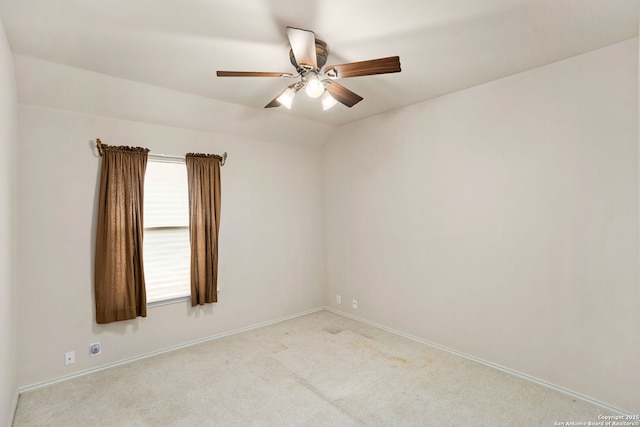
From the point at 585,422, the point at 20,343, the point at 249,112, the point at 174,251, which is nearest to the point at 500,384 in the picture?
the point at 585,422

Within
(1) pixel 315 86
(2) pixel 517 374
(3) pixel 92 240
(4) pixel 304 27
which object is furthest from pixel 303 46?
(2) pixel 517 374

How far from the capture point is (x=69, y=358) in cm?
295

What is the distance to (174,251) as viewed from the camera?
3.62m

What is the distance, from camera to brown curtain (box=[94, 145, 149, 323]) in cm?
307

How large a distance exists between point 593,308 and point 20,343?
4626mm

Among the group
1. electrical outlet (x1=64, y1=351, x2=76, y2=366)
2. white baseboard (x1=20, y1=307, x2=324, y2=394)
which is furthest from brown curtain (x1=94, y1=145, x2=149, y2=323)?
white baseboard (x1=20, y1=307, x2=324, y2=394)

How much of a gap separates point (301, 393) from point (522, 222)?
2398 millimetres

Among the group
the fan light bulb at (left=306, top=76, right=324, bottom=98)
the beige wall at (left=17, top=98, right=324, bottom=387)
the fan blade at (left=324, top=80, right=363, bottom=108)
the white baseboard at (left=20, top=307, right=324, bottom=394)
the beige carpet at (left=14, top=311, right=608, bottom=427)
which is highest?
the fan blade at (left=324, top=80, right=363, bottom=108)

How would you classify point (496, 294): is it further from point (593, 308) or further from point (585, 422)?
point (585, 422)

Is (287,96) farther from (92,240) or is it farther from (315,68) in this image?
(92,240)

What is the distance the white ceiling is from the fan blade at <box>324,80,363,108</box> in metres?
0.25

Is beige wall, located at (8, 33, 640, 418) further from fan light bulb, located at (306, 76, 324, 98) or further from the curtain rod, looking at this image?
fan light bulb, located at (306, 76, 324, 98)

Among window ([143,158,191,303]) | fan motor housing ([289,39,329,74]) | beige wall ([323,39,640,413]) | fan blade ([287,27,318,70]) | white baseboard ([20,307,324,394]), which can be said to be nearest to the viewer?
fan blade ([287,27,318,70])

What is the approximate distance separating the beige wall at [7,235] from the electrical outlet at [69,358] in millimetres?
370
